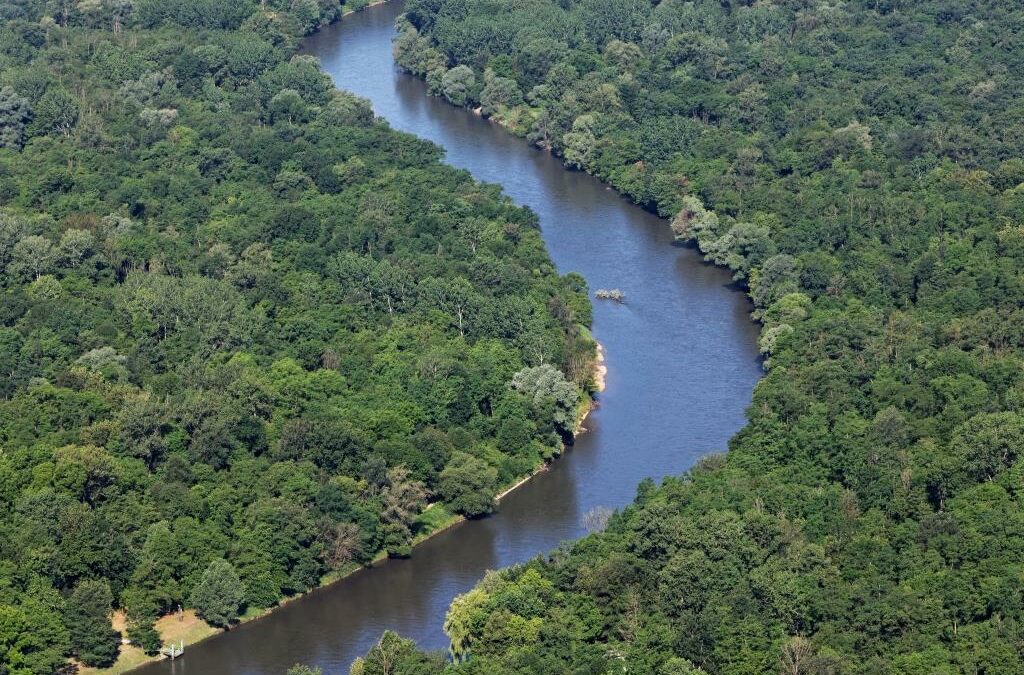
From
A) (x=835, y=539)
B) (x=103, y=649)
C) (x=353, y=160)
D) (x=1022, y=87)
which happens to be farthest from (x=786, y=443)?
(x=1022, y=87)

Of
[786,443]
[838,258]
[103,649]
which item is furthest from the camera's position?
[838,258]

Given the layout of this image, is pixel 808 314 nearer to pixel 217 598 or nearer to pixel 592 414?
pixel 592 414

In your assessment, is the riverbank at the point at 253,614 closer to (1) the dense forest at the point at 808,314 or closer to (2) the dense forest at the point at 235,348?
(2) the dense forest at the point at 235,348

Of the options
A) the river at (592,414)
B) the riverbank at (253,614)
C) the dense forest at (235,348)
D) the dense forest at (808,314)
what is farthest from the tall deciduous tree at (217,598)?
→ the dense forest at (808,314)

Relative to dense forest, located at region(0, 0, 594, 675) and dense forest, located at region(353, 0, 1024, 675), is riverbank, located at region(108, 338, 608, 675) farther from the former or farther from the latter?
dense forest, located at region(353, 0, 1024, 675)

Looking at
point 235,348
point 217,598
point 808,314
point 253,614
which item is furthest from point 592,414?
point 217,598

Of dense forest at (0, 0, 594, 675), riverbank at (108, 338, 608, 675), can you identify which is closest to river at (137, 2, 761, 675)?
riverbank at (108, 338, 608, 675)

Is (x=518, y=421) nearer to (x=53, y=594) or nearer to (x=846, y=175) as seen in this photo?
(x=53, y=594)
